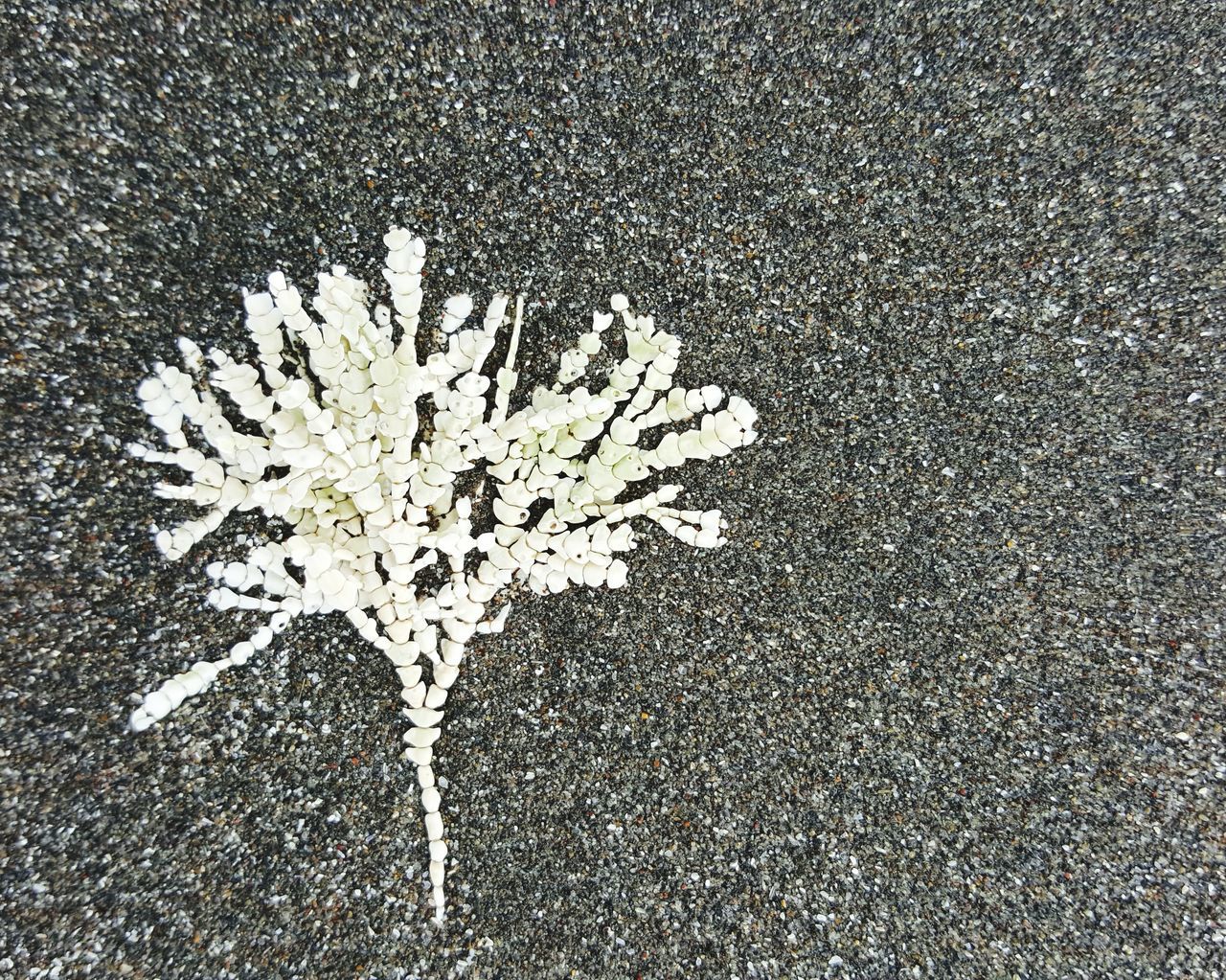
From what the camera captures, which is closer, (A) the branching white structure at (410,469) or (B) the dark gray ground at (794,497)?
(A) the branching white structure at (410,469)

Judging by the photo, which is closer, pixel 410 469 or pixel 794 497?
pixel 410 469

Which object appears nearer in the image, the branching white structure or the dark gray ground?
the branching white structure

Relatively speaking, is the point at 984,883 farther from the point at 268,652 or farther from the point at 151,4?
the point at 151,4

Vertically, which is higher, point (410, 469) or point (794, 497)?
point (410, 469)

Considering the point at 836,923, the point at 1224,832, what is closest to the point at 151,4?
the point at 836,923
